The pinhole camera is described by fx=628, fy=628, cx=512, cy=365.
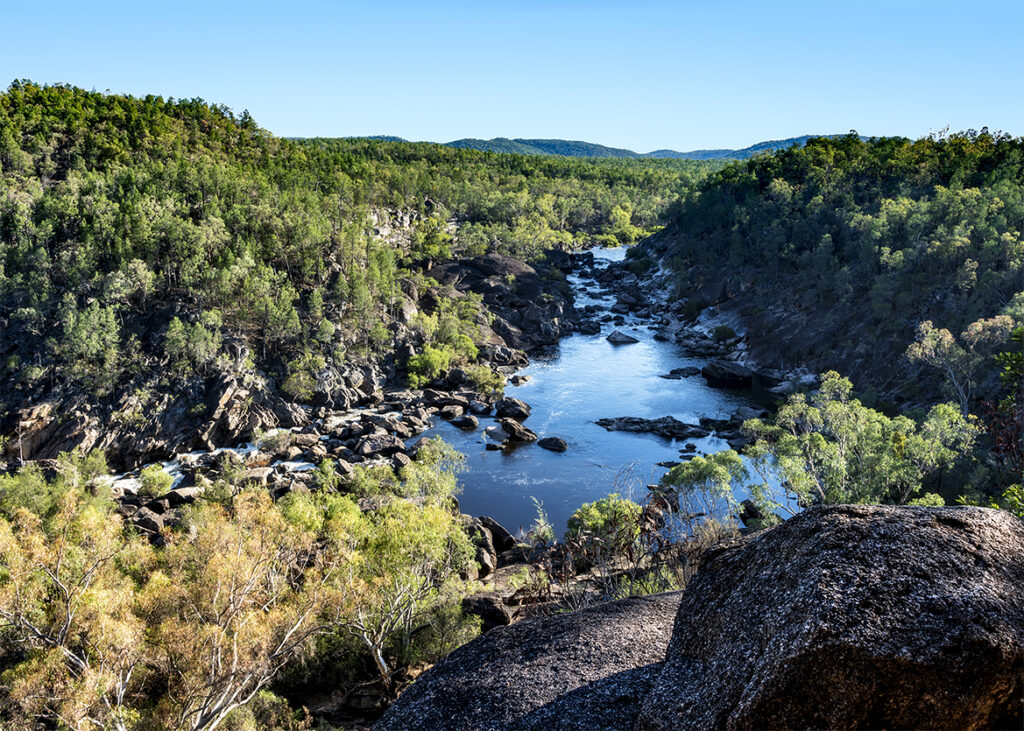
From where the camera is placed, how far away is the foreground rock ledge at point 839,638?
8.95m

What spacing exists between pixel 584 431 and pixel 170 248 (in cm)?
4864

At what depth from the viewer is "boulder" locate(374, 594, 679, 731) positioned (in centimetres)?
1406

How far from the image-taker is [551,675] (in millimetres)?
15203

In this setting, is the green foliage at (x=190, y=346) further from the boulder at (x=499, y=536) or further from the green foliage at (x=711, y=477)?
the green foliage at (x=711, y=477)

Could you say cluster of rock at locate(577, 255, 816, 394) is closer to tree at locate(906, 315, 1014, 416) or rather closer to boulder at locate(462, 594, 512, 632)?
tree at locate(906, 315, 1014, 416)

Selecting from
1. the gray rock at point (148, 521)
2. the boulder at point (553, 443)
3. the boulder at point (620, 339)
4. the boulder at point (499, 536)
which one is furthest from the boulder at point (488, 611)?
the boulder at point (620, 339)

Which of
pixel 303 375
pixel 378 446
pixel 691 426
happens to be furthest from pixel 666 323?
pixel 378 446

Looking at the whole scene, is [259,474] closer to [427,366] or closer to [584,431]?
[427,366]

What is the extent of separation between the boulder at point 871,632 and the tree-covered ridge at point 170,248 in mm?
61084

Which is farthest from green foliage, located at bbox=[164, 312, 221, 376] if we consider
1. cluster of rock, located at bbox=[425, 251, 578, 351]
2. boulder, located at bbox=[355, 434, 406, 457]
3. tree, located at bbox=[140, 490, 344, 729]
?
tree, located at bbox=[140, 490, 344, 729]

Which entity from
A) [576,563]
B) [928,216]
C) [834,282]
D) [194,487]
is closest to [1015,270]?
[928,216]

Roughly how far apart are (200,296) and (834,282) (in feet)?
241

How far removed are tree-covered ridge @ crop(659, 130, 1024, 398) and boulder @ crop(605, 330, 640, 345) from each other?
14940 mm

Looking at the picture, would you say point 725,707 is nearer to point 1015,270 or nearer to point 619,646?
point 619,646
